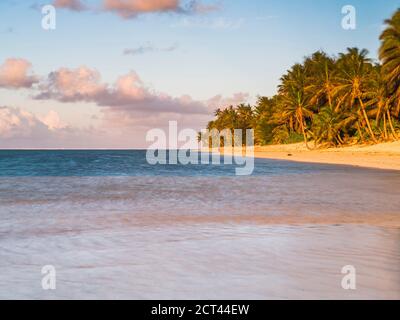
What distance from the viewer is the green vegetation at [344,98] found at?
42.9 metres

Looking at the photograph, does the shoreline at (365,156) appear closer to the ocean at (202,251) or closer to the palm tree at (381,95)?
the palm tree at (381,95)

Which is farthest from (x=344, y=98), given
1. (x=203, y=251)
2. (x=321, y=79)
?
(x=203, y=251)

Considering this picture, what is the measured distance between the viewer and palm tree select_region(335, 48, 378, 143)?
5238 centimetres

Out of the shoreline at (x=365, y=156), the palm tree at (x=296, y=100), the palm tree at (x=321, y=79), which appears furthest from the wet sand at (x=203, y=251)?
the palm tree at (x=296, y=100)

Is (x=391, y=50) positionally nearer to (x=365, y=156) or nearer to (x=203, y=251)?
(x=365, y=156)

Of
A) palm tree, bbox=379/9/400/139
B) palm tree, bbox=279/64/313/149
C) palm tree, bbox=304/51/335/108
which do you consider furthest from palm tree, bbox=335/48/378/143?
palm tree, bbox=279/64/313/149

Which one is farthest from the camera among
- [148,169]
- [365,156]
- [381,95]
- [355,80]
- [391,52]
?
[355,80]

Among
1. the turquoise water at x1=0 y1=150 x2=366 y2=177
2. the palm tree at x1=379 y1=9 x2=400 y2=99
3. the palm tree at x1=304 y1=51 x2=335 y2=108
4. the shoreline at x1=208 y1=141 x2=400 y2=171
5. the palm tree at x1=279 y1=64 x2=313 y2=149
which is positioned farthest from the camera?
the palm tree at x1=279 y1=64 x2=313 y2=149

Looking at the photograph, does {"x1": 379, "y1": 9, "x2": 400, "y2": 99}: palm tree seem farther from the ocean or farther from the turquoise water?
the ocean

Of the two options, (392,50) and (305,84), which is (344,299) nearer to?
(392,50)

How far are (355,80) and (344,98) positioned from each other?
293 centimetres

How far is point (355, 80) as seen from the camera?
52.6 m

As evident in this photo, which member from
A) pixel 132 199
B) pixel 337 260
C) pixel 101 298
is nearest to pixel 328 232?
pixel 337 260

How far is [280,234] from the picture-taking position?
869 cm
